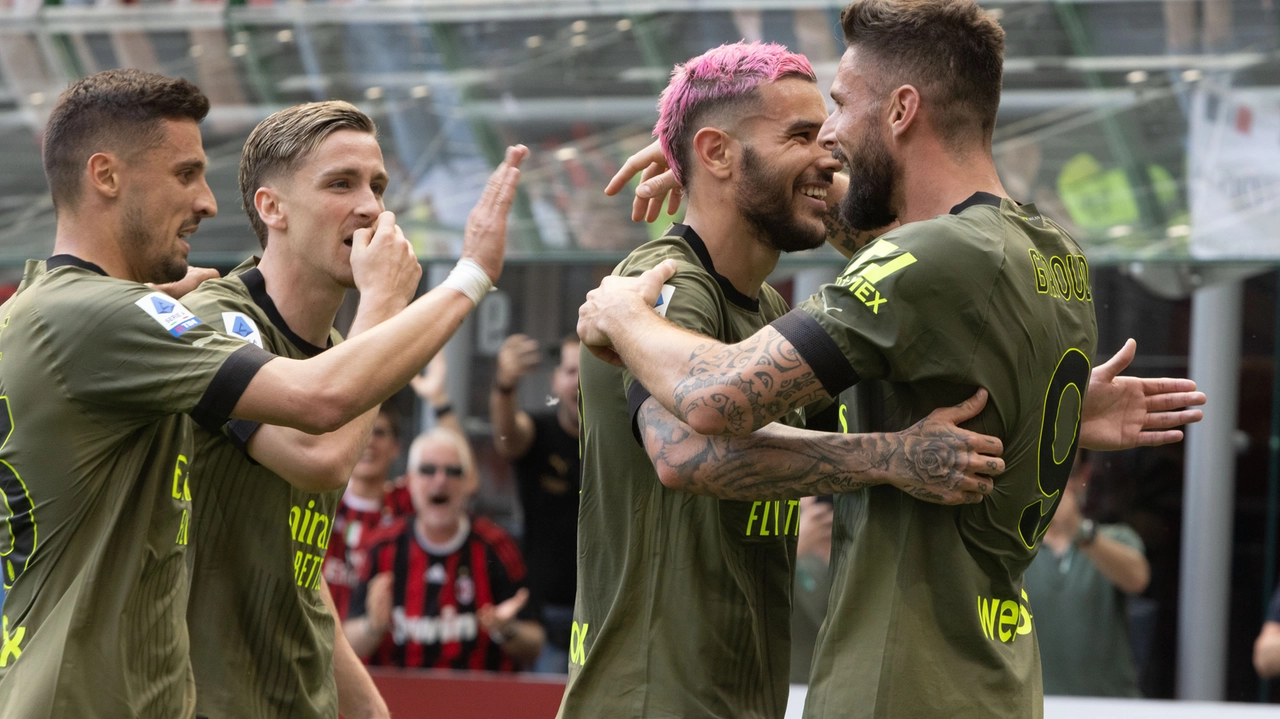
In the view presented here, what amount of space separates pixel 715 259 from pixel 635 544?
655mm

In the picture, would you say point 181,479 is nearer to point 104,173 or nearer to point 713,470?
point 104,173

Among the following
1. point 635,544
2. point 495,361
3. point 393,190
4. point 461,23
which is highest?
point 461,23


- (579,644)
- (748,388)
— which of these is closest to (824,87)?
(579,644)

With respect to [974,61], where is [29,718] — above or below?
below

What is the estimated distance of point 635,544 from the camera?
2.84 metres

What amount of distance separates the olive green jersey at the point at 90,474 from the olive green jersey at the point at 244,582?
251mm

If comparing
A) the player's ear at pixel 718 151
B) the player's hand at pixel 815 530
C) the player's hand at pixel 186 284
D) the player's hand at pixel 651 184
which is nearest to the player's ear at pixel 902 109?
the player's ear at pixel 718 151

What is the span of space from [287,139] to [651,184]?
0.90 m

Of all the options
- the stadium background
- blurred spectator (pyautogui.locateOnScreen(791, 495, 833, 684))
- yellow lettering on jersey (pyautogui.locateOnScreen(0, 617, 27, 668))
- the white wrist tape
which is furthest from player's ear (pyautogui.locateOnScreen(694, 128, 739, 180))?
the stadium background

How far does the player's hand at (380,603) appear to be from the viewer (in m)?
5.77

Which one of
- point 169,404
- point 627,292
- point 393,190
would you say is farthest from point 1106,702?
point 393,190

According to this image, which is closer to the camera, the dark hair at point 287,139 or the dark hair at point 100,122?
the dark hair at point 100,122

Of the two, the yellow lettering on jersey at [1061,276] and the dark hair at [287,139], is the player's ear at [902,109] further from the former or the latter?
the dark hair at [287,139]

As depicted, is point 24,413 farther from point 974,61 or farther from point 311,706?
point 974,61
